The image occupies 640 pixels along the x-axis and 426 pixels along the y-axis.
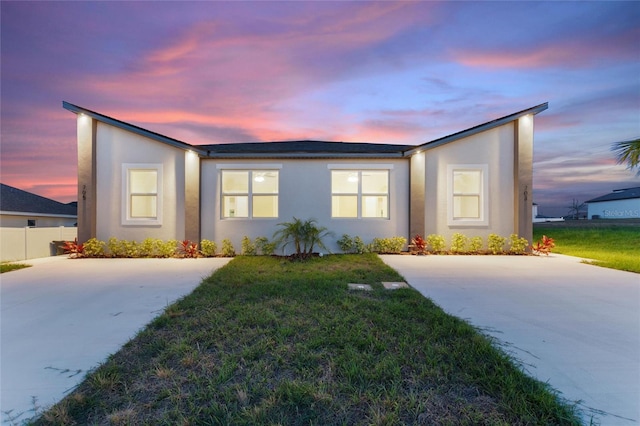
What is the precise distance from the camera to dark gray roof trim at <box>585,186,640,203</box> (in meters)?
31.0

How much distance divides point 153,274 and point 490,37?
11995mm

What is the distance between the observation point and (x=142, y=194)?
9.16 meters

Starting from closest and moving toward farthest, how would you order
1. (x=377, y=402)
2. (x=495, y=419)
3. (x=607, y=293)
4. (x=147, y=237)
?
(x=495, y=419) < (x=377, y=402) < (x=607, y=293) < (x=147, y=237)

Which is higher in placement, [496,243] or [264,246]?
[496,243]

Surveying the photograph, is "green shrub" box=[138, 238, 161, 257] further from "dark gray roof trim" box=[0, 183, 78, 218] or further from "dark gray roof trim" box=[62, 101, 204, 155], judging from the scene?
"dark gray roof trim" box=[0, 183, 78, 218]

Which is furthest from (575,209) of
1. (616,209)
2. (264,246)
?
(264,246)

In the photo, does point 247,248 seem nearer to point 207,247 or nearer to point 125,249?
point 207,247

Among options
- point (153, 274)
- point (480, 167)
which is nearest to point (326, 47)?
point (480, 167)

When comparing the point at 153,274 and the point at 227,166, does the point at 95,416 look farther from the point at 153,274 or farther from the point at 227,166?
the point at 227,166

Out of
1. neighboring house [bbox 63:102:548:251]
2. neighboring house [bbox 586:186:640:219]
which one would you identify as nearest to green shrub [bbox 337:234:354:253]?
neighboring house [bbox 63:102:548:251]

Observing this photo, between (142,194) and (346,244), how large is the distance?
720 centimetres

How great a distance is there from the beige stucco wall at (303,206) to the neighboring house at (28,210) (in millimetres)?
12597

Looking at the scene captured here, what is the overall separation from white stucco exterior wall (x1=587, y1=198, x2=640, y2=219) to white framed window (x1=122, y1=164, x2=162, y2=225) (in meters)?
41.7

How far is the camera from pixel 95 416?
6.01 ft
